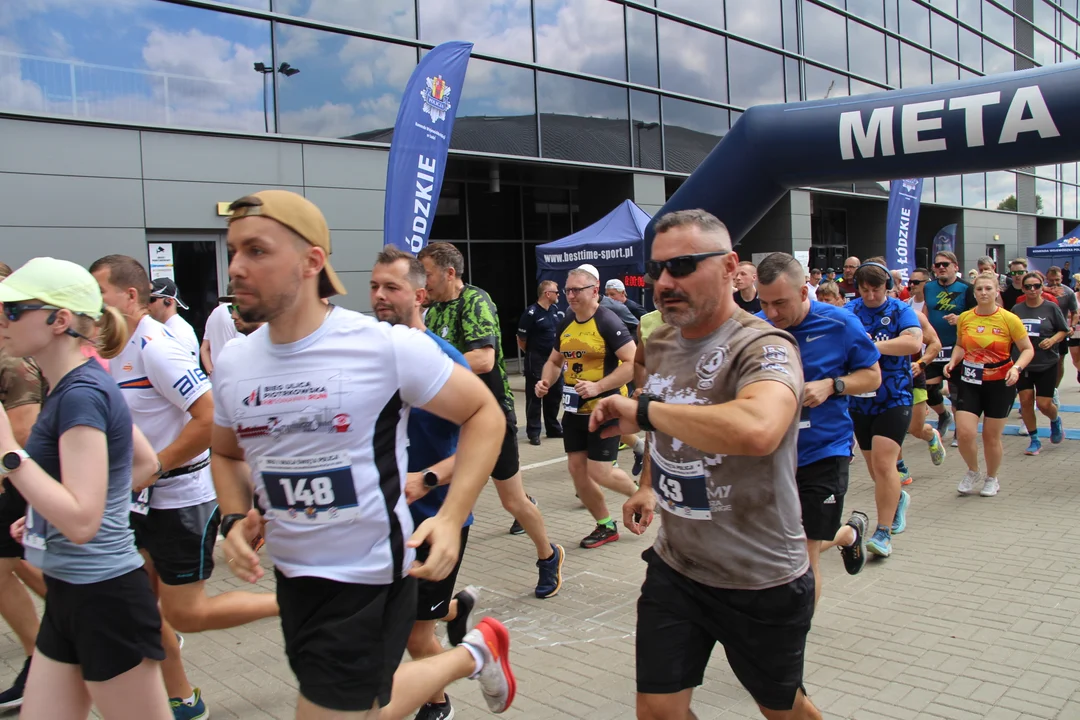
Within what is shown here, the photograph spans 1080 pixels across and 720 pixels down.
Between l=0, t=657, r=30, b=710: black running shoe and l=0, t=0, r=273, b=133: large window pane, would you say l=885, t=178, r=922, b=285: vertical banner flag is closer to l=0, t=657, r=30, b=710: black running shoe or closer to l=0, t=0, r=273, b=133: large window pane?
l=0, t=0, r=273, b=133: large window pane

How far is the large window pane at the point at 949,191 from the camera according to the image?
26.5 m

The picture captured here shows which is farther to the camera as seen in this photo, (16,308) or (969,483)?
(969,483)

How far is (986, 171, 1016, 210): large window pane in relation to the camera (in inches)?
1164

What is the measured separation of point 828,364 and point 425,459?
2.11 metres

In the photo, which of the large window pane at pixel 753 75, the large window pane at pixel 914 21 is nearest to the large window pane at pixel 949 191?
the large window pane at pixel 914 21

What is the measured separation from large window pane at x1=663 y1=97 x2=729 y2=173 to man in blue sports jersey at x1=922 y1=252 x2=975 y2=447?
9066mm

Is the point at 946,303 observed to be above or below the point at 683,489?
above

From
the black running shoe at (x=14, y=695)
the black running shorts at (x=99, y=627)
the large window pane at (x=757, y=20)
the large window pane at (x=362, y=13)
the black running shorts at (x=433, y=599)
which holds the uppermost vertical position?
the large window pane at (x=757, y=20)

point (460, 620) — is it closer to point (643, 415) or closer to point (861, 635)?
point (643, 415)

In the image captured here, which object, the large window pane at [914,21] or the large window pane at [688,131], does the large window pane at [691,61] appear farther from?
the large window pane at [914,21]

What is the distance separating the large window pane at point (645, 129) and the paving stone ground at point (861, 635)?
1193cm

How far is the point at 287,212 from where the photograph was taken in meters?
2.14

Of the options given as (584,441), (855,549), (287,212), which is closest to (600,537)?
(584,441)

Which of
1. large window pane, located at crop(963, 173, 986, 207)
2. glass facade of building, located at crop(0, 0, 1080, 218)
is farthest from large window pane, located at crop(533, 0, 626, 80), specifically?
large window pane, located at crop(963, 173, 986, 207)
